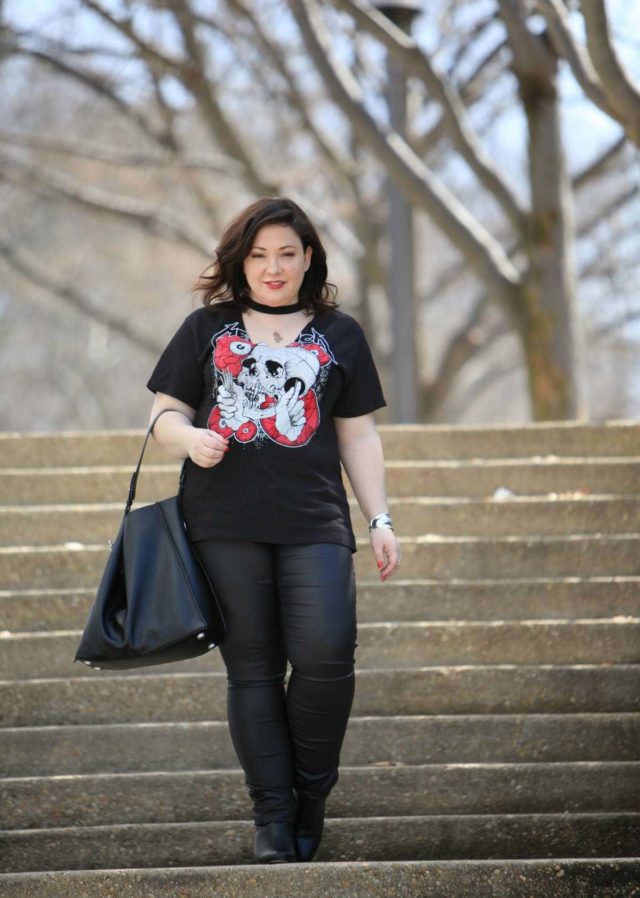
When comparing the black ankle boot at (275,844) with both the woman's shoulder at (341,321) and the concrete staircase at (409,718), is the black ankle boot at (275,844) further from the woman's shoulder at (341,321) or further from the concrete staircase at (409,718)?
the woman's shoulder at (341,321)

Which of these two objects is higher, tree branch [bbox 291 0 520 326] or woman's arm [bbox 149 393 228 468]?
tree branch [bbox 291 0 520 326]

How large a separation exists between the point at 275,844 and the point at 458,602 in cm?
182

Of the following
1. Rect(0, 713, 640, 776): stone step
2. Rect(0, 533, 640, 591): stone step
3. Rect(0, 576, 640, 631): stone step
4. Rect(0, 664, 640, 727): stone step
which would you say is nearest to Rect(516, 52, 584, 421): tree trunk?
Rect(0, 533, 640, 591): stone step

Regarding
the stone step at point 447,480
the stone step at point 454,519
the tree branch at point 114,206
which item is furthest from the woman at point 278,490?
the tree branch at point 114,206

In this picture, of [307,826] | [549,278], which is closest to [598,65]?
[307,826]

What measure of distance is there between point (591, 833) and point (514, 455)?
2.86m

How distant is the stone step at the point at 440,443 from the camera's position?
6379 millimetres

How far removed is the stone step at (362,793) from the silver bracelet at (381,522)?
38.4 inches

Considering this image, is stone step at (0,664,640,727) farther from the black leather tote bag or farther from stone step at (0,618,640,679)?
the black leather tote bag

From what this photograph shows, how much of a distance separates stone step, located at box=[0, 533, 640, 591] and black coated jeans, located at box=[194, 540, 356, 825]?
1.88 meters

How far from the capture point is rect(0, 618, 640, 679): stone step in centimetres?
471

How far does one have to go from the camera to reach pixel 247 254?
3.45m

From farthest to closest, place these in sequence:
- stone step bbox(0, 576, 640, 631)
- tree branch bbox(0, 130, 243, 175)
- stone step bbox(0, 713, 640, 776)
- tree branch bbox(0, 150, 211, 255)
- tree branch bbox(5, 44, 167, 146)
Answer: tree branch bbox(0, 150, 211, 255) → tree branch bbox(0, 130, 243, 175) → tree branch bbox(5, 44, 167, 146) → stone step bbox(0, 576, 640, 631) → stone step bbox(0, 713, 640, 776)

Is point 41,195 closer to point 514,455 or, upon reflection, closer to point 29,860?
point 514,455
